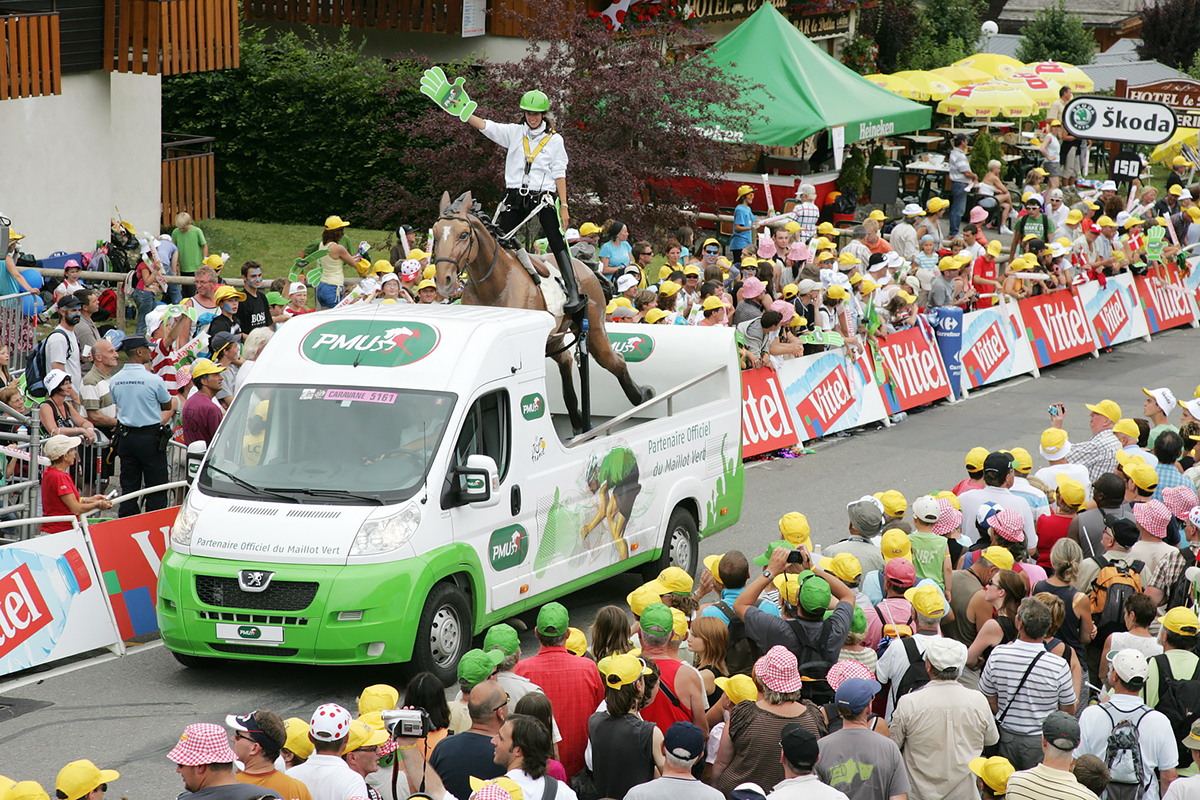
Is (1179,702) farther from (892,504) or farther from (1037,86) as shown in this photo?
(1037,86)

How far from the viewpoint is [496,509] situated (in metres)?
10.5

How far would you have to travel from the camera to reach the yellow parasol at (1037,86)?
35500 millimetres

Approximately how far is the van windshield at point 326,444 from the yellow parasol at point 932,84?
27.4 m

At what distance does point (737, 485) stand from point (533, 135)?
359cm

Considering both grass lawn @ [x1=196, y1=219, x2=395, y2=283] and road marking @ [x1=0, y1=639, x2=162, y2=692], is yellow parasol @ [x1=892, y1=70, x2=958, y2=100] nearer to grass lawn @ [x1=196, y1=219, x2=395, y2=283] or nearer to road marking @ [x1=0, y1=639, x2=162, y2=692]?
grass lawn @ [x1=196, y1=219, x2=395, y2=283]

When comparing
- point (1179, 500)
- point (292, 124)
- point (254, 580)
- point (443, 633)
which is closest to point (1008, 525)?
point (1179, 500)

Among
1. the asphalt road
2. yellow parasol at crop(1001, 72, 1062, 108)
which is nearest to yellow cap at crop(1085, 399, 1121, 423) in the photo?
the asphalt road

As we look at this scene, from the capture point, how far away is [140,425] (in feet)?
40.2

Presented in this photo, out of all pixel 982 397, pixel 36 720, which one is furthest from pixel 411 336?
pixel 982 397

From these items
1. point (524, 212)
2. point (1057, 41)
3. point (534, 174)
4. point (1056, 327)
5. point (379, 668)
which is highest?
point (1057, 41)

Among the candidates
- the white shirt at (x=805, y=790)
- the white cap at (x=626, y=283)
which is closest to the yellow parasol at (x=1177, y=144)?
the white cap at (x=626, y=283)

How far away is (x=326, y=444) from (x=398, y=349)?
2.86 feet

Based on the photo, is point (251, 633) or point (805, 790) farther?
point (251, 633)

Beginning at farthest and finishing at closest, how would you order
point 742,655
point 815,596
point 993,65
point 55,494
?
point 993,65 → point 55,494 → point 742,655 → point 815,596
